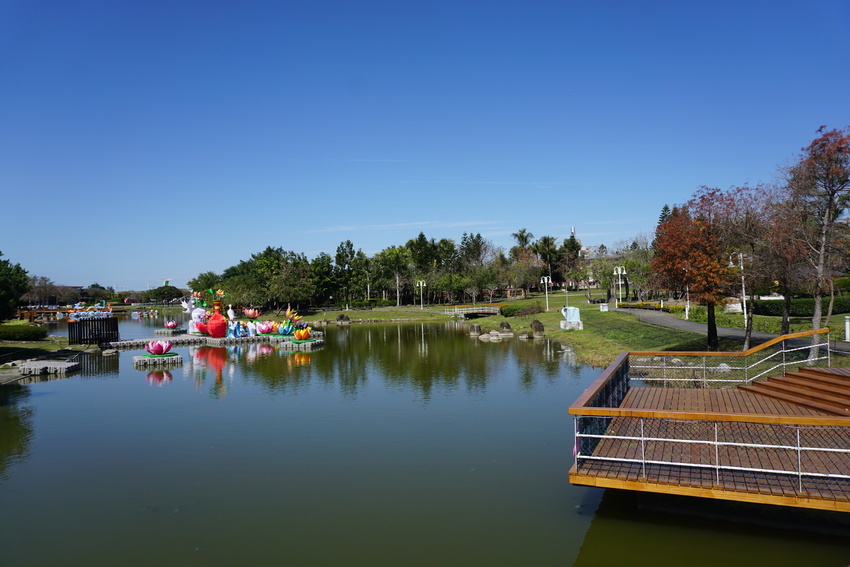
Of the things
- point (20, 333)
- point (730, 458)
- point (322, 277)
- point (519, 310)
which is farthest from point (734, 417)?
point (322, 277)

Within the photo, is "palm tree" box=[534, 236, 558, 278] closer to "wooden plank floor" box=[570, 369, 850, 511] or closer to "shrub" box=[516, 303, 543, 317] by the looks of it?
"shrub" box=[516, 303, 543, 317]

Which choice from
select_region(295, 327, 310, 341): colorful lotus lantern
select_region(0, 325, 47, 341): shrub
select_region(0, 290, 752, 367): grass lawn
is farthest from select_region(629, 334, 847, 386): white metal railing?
select_region(0, 325, 47, 341): shrub

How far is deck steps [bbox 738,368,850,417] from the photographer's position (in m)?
11.0

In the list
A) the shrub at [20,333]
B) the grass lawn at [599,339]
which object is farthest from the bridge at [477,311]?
the shrub at [20,333]

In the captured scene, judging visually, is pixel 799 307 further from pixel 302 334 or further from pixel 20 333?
pixel 20 333

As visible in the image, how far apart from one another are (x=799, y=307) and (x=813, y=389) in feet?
81.8

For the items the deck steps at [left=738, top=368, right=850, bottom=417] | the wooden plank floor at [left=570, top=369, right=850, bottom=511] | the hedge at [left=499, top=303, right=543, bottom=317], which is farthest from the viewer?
the hedge at [left=499, top=303, right=543, bottom=317]

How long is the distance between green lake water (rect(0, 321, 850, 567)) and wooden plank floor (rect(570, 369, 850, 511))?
3.26 ft

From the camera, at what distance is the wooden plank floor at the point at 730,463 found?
798 centimetres

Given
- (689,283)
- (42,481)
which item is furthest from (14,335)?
(689,283)

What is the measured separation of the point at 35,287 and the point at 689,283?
406ft

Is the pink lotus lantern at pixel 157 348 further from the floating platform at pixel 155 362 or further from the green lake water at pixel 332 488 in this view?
the green lake water at pixel 332 488

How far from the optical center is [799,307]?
33.0m

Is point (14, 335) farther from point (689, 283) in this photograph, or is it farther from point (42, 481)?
point (689, 283)
